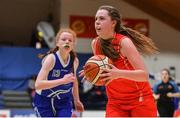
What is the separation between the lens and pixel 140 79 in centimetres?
308

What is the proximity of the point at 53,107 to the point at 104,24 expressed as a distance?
53.8 inches

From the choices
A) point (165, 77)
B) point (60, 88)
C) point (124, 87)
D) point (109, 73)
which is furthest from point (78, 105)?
point (165, 77)

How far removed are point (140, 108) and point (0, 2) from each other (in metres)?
11.4

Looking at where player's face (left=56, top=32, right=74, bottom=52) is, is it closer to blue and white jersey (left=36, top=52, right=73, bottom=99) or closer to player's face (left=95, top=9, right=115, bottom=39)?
blue and white jersey (left=36, top=52, right=73, bottom=99)

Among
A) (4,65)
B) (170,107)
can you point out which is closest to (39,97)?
(170,107)

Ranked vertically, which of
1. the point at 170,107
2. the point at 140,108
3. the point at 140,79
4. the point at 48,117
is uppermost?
the point at 140,79

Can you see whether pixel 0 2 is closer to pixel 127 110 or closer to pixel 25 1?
pixel 25 1

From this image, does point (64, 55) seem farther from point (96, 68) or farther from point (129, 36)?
point (96, 68)

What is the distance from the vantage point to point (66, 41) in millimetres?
4219

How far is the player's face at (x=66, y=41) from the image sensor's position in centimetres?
422

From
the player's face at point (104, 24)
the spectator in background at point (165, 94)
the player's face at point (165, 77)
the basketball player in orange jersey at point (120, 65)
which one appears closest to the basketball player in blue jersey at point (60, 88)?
the basketball player in orange jersey at point (120, 65)

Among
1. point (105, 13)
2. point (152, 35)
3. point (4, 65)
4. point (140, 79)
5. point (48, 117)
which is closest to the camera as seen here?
point (140, 79)

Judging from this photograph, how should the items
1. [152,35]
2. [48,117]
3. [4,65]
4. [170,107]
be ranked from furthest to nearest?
[152,35]
[4,65]
[170,107]
[48,117]

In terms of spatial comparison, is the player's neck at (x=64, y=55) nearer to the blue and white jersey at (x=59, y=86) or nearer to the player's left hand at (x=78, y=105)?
the blue and white jersey at (x=59, y=86)
